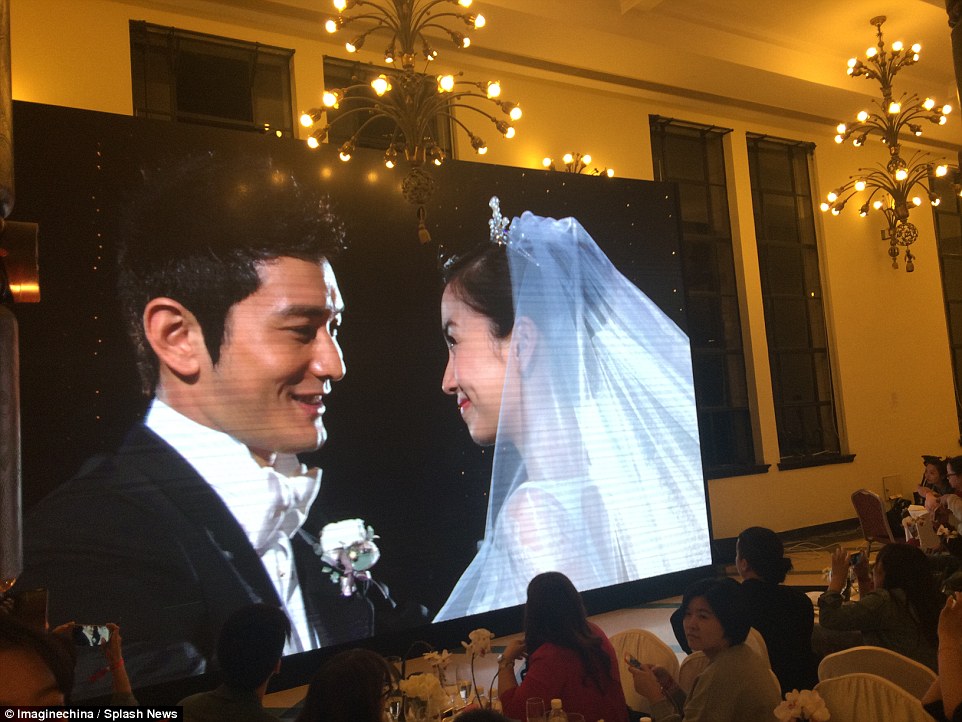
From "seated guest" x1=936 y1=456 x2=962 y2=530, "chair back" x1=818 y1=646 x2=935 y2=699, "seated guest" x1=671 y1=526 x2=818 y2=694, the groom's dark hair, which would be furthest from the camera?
"seated guest" x1=936 y1=456 x2=962 y2=530

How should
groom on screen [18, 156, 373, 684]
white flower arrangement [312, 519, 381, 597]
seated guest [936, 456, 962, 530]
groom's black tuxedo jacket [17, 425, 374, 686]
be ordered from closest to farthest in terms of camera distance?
groom's black tuxedo jacket [17, 425, 374, 686], groom on screen [18, 156, 373, 684], seated guest [936, 456, 962, 530], white flower arrangement [312, 519, 381, 597]

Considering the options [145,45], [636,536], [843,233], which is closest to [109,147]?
[145,45]

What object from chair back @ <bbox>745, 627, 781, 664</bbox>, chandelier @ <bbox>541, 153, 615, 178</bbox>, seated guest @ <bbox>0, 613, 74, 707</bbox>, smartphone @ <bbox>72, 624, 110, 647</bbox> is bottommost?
chair back @ <bbox>745, 627, 781, 664</bbox>

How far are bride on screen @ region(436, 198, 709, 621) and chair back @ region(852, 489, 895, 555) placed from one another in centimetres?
139

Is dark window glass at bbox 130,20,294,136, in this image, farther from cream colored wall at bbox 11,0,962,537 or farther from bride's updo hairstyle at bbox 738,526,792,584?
bride's updo hairstyle at bbox 738,526,792,584

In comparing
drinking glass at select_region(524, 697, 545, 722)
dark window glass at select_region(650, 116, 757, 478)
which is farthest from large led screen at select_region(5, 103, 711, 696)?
drinking glass at select_region(524, 697, 545, 722)

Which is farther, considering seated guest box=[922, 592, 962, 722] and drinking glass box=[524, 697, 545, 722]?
drinking glass box=[524, 697, 545, 722]

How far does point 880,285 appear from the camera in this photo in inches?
397

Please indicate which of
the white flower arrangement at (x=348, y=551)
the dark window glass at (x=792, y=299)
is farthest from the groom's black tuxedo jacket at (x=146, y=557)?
the dark window glass at (x=792, y=299)

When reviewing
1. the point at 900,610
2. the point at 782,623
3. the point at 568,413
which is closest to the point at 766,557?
the point at 782,623

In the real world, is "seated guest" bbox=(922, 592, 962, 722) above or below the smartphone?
below

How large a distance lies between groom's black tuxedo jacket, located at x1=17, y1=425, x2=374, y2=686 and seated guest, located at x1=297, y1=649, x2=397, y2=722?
3.12 m

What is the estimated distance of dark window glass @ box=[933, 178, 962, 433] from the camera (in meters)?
10.9

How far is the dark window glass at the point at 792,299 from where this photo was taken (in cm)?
920
